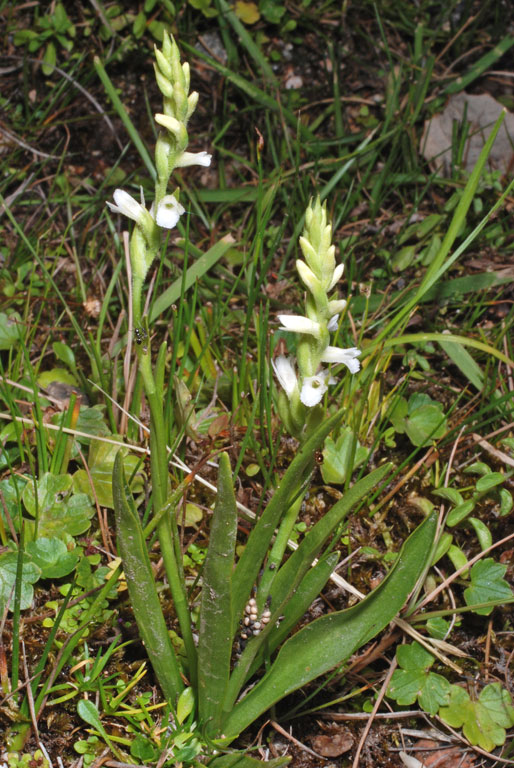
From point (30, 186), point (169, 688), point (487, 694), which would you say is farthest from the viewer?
point (30, 186)

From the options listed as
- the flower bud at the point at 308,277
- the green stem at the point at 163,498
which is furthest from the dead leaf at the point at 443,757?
the flower bud at the point at 308,277

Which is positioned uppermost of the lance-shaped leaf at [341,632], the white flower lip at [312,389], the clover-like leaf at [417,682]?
the white flower lip at [312,389]

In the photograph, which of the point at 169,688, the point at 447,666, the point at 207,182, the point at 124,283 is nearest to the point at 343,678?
the point at 447,666

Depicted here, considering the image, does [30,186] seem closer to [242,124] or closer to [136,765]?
[242,124]

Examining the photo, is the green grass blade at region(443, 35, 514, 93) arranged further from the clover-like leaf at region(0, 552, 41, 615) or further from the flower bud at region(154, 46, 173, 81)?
→ the clover-like leaf at region(0, 552, 41, 615)

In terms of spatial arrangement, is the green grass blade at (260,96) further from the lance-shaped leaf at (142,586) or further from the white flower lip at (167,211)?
the lance-shaped leaf at (142,586)

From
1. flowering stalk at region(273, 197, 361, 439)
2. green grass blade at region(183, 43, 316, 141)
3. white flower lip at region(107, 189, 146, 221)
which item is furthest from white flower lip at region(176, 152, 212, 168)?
green grass blade at region(183, 43, 316, 141)

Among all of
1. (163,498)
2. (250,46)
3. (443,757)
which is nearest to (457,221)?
(163,498)
